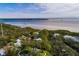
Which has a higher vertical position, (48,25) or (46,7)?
(46,7)

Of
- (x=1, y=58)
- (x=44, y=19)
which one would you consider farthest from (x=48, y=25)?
(x=1, y=58)

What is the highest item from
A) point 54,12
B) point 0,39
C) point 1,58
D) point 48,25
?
point 54,12

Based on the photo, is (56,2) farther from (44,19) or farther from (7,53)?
(7,53)

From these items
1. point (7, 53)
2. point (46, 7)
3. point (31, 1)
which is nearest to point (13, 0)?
point (31, 1)

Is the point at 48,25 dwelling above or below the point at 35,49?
above

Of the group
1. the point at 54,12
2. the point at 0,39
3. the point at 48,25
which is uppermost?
the point at 54,12

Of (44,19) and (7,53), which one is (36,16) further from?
(7,53)

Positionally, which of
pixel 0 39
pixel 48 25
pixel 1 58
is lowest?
pixel 1 58

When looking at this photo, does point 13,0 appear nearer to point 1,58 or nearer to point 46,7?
point 46,7
